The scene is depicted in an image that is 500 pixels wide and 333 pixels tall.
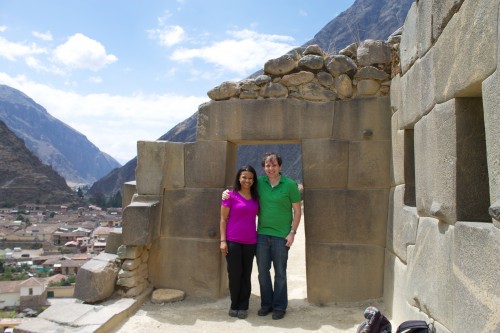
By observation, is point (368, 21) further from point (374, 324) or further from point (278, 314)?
point (374, 324)

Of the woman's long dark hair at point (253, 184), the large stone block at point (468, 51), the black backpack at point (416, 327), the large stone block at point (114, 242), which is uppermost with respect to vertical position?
the large stone block at point (468, 51)

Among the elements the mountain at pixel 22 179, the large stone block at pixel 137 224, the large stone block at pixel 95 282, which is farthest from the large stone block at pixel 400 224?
the mountain at pixel 22 179

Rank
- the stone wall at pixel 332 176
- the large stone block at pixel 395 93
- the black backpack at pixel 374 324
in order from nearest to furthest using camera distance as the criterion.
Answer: the black backpack at pixel 374 324 → the stone wall at pixel 332 176 → the large stone block at pixel 395 93

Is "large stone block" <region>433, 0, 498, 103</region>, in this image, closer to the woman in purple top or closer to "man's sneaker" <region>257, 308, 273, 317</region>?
the woman in purple top

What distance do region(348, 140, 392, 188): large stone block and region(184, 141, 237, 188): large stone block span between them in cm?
145

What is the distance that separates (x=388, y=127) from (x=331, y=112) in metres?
0.64

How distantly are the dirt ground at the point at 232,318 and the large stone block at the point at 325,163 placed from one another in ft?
4.42

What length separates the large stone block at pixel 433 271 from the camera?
2858mm

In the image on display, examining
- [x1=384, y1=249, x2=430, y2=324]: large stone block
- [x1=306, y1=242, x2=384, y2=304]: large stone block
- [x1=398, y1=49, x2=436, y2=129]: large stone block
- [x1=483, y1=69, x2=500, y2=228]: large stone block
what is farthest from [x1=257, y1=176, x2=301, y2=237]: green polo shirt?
Answer: [x1=483, y1=69, x2=500, y2=228]: large stone block

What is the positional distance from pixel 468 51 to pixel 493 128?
54 cm

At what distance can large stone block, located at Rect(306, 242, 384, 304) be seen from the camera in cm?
502

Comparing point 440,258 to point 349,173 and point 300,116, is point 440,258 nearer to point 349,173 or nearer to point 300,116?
point 349,173

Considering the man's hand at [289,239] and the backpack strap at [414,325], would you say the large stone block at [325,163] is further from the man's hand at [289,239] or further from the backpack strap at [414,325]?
the backpack strap at [414,325]

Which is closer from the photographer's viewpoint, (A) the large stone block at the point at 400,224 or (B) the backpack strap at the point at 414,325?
(B) the backpack strap at the point at 414,325
